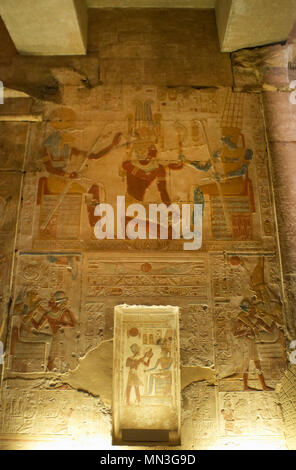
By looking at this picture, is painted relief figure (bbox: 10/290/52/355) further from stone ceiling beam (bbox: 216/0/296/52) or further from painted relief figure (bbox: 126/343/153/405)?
stone ceiling beam (bbox: 216/0/296/52)

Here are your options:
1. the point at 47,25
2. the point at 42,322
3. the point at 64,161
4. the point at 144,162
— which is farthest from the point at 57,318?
the point at 47,25

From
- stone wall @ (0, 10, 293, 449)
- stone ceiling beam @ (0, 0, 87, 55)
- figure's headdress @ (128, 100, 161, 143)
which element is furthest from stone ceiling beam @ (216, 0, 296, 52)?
stone ceiling beam @ (0, 0, 87, 55)

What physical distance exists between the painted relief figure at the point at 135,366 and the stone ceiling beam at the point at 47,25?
155 inches

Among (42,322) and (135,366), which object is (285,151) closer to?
(135,366)

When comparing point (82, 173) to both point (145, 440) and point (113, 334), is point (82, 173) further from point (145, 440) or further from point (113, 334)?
point (145, 440)

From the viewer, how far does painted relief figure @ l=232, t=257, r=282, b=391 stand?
12.7ft

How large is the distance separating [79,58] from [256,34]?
2.38 metres

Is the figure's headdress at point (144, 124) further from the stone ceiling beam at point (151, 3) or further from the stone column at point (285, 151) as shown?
the stone ceiling beam at point (151, 3)

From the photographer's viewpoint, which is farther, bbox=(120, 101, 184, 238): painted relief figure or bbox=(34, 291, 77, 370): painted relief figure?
bbox=(120, 101, 184, 238): painted relief figure

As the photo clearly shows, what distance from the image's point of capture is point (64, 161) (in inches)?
178

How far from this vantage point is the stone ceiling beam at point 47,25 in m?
4.39

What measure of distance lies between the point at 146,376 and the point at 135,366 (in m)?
0.15

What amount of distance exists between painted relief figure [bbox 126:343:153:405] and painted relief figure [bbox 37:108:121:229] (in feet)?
4.98

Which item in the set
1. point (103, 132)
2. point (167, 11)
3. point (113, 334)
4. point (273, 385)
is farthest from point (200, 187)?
point (167, 11)
